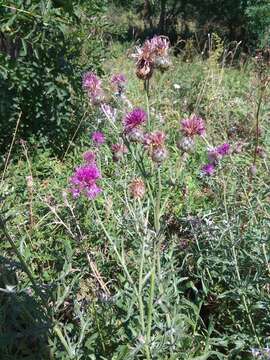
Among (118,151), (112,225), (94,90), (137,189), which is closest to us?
(137,189)

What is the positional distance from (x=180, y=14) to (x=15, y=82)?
1500 cm

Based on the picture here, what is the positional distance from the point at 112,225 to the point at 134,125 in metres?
1.29

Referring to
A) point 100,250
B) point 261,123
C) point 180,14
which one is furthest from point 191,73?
point 180,14

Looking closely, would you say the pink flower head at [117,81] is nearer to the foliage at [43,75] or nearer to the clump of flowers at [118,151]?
the foliage at [43,75]

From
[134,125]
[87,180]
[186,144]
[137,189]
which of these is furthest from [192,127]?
[87,180]

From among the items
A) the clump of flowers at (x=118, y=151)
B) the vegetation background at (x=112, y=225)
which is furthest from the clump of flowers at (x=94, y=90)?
the clump of flowers at (x=118, y=151)

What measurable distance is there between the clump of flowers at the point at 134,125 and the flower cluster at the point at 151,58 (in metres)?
0.13

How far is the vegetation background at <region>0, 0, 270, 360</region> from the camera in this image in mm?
1835

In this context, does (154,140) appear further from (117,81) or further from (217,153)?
(117,81)

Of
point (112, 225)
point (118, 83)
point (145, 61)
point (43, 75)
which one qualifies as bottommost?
point (112, 225)

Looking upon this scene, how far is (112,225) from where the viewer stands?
2.90 m

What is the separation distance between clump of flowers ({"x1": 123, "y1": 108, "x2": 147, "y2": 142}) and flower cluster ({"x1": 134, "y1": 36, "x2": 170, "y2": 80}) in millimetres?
131

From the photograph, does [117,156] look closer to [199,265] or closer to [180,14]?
[199,265]

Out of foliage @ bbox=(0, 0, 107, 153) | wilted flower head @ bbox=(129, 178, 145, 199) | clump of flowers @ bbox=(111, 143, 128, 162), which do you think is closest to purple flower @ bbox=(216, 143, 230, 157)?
clump of flowers @ bbox=(111, 143, 128, 162)
